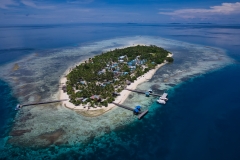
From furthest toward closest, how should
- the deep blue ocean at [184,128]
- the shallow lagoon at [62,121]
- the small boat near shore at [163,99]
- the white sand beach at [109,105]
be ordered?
the small boat near shore at [163,99], the white sand beach at [109,105], the shallow lagoon at [62,121], the deep blue ocean at [184,128]

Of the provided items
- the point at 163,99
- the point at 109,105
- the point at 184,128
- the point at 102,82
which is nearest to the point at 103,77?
the point at 102,82

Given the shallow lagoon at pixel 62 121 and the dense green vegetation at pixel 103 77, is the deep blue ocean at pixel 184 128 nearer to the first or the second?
the shallow lagoon at pixel 62 121

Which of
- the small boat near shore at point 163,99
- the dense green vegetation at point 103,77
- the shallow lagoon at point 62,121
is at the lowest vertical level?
the shallow lagoon at point 62,121

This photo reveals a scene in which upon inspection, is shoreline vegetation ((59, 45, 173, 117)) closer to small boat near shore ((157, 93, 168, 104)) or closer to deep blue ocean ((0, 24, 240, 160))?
small boat near shore ((157, 93, 168, 104))

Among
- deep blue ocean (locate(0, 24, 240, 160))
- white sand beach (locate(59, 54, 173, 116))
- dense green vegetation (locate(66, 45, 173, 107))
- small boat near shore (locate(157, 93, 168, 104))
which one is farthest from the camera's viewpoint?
dense green vegetation (locate(66, 45, 173, 107))

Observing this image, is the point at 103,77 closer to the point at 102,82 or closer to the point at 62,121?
the point at 102,82

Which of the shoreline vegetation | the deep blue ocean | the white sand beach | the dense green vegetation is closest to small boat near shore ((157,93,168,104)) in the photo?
the deep blue ocean

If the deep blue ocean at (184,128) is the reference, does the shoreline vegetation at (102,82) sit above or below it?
above

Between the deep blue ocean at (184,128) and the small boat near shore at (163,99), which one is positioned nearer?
the deep blue ocean at (184,128)

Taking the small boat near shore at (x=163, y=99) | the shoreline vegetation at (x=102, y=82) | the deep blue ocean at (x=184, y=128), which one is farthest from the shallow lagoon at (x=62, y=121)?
the shoreline vegetation at (x=102, y=82)
